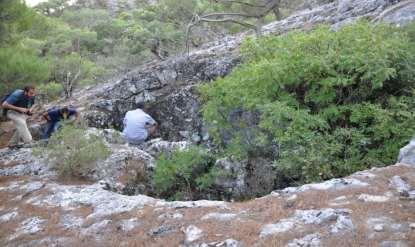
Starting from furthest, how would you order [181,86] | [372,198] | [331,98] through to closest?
[181,86]
[331,98]
[372,198]

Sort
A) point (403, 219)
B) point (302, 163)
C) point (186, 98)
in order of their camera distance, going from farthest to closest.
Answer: point (186, 98)
point (302, 163)
point (403, 219)

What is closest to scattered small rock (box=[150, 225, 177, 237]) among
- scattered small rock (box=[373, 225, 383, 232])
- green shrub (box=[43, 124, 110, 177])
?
scattered small rock (box=[373, 225, 383, 232])

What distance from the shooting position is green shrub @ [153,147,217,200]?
7.81 m

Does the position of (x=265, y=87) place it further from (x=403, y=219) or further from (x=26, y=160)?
(x=26, y=160)

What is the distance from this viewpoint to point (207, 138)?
1065 cm

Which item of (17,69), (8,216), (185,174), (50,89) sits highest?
(17,69)

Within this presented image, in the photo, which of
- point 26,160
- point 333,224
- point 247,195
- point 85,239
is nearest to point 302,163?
point 247,195

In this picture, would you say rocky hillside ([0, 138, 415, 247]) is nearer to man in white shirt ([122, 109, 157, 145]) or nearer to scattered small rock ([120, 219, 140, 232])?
scattered small rock ([120, 219, 140, 232])

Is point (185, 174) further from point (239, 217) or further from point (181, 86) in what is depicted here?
point (181, 86)

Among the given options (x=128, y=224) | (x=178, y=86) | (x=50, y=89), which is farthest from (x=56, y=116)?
(x=50, y=89)

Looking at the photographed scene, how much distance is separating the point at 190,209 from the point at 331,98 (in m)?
2.83

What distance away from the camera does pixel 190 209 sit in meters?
5.66

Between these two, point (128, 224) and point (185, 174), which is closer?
point (128, 224)

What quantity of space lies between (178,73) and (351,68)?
6.95 m
